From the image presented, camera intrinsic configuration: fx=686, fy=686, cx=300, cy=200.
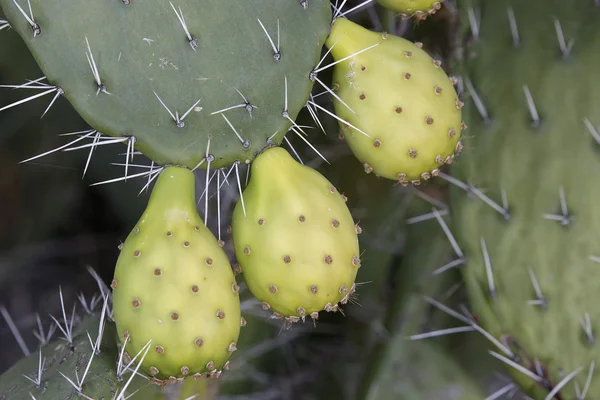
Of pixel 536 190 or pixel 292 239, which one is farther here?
pixel 536 190

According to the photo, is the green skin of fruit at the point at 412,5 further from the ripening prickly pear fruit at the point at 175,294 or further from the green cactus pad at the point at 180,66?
the ripening prickly pear fruit at the point at 175,294

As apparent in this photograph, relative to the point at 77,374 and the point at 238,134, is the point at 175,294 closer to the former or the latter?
the point at 238,134

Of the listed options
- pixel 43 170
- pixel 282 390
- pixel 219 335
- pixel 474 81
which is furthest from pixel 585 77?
pixel 43 170

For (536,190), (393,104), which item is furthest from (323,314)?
(393,104)

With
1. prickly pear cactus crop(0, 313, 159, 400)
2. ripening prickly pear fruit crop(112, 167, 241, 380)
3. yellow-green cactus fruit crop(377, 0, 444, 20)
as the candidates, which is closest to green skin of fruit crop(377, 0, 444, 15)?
yellow-green cactus fruit crop(377, 0, 444, 20)

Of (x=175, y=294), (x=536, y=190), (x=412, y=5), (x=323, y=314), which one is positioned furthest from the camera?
(x=323, y=314)

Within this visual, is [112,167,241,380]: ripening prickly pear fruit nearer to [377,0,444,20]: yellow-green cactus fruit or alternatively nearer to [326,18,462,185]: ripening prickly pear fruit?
[326,18,462,185]: ripening prickly pear fruit

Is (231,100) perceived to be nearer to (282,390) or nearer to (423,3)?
(423,3)

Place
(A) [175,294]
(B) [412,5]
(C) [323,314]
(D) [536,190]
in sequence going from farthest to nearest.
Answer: (C) [323,314] < (D) [536,190] < (B) [412,5] < (A) [175,294]
